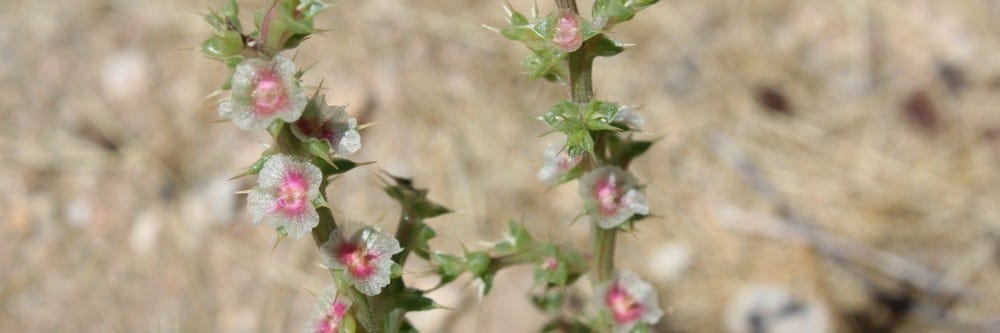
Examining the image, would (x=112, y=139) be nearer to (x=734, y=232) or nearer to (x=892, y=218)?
(x=734, y=232)

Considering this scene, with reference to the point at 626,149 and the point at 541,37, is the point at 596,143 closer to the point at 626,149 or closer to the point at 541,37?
the point at 626,149

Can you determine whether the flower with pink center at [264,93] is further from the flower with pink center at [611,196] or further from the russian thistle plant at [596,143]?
the flower with pink center at [611,196]

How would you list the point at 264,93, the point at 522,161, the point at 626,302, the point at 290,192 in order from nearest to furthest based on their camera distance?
1. the point at 264,93
2. the point at 290,192
3. the point at 626,302
4. the point at 522,161

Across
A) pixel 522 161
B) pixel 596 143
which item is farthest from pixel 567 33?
pixel 522 161

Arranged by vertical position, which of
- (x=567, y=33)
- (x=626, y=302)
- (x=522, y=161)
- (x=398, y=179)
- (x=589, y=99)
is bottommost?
(x=522, y=161)

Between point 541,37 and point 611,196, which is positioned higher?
point 541,37

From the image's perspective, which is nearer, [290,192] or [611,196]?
[290,192]

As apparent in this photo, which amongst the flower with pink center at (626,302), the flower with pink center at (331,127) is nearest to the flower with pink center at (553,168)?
the flower with pink center at (626,302)

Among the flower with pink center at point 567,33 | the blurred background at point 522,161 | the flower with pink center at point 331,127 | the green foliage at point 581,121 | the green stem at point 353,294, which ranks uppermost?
the flower with pink center at point 567,33
